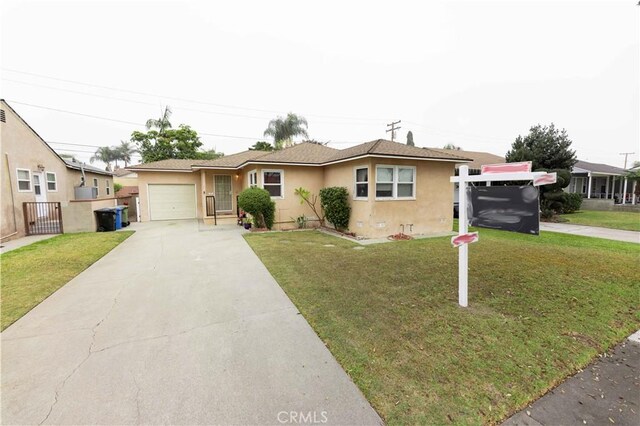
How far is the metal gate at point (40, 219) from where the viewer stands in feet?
33.4

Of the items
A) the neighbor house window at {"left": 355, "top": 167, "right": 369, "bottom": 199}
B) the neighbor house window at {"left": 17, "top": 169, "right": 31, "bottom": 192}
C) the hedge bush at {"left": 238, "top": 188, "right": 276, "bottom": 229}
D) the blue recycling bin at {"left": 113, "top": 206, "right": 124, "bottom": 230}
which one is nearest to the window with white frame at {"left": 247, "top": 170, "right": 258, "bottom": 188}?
the hedge bush at {"left": 238, "top": 188, "right": 276, "bottom": 229}

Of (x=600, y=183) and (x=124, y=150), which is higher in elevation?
(x=124, y=150)

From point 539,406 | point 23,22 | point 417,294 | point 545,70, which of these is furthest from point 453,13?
point 23,22

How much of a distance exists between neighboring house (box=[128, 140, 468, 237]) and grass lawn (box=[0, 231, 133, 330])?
20.2 feet

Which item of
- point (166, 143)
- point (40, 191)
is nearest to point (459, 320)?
point (40, 191)

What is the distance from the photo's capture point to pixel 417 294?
448 centimetres

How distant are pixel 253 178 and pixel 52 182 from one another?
1005 cm

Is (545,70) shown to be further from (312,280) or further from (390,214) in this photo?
(312,280)

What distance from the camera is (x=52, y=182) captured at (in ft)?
42.4

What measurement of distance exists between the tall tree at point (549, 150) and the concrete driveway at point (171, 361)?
61.5 ft

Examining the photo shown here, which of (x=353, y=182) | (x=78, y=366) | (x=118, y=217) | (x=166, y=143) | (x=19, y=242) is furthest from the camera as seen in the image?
(x=166, y=143)

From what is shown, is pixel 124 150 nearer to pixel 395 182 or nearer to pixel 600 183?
pixel 395 182

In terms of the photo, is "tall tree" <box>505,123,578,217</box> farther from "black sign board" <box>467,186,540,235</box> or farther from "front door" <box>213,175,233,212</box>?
"front door" <box>213,175,233,212</box>

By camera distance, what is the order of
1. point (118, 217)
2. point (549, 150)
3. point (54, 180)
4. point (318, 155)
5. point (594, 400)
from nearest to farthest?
point (594, 400) < point (118, 217) < point (54, 180) < point (318, 155) < point (549, 150)
